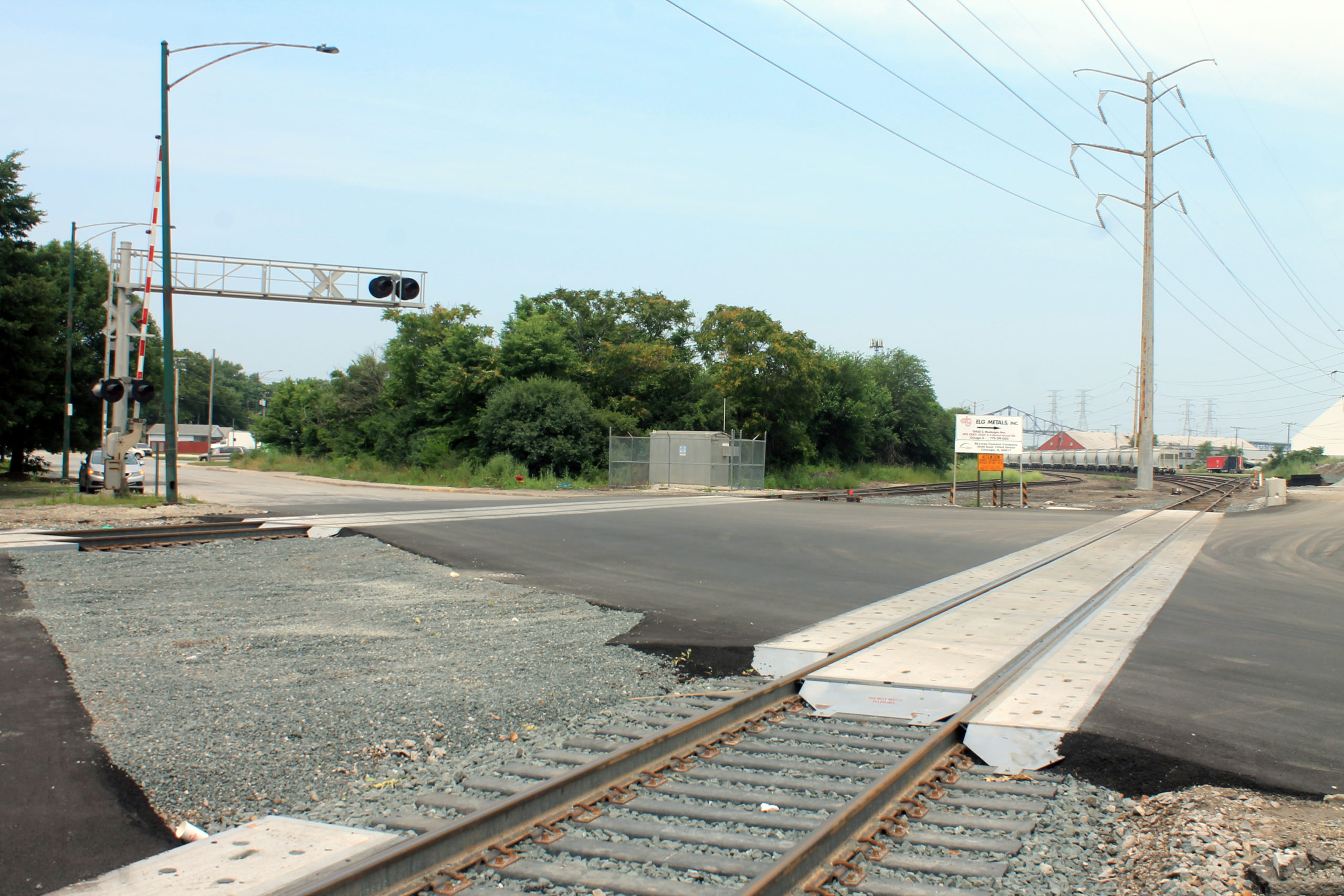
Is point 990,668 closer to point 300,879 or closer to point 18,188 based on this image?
point 300,879

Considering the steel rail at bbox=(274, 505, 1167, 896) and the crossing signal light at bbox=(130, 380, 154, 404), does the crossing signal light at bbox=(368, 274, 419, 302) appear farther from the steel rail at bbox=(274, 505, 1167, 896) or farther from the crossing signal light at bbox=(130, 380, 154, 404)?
the steel rail at bbox=(274, 505, 1167, 896)

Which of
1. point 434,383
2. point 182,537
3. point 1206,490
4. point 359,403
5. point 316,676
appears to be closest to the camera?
point 316,676

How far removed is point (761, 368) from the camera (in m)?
50.6

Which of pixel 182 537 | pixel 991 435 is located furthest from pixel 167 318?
pixel 991 435

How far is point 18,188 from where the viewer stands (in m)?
39.1

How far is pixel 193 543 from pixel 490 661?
10068mm

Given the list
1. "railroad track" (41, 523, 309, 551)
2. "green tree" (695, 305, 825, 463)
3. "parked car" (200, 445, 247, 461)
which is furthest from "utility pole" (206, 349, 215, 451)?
"railroad track" (41, 523, 309, 551)

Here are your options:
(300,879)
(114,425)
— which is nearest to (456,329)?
(114,425)

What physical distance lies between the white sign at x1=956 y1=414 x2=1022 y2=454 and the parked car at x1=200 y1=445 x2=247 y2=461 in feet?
261

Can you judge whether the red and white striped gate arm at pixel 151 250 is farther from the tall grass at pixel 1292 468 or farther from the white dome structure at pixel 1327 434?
the white dome structure at pixel 1327 434

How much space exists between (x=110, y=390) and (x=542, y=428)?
80.5 feet

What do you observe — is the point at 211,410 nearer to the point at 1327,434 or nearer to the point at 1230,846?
the point at 1230,846

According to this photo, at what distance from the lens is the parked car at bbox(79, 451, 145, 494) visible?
30.5 meters

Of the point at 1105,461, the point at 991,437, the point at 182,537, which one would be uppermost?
Answer: the point at 991,437
